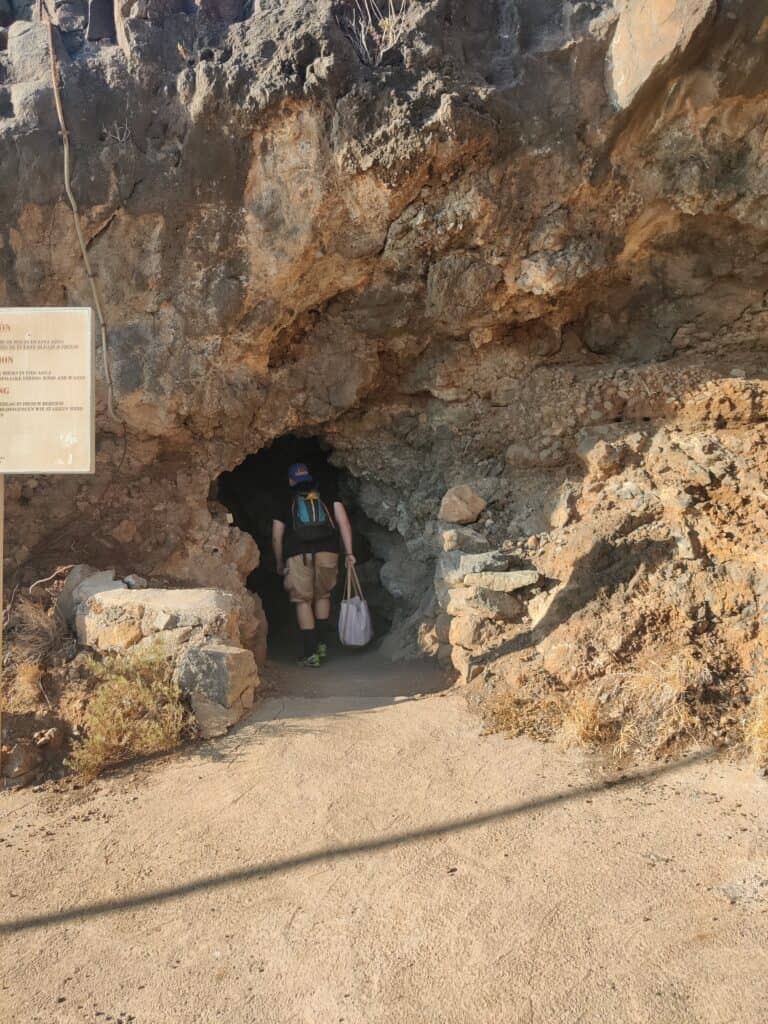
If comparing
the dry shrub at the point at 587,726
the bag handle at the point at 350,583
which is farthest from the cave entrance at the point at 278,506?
the dry shrub at the point at 587,726

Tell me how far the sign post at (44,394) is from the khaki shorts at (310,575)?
3049 mm

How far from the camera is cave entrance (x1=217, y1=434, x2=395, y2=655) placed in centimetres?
721

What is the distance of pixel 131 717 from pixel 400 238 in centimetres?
396

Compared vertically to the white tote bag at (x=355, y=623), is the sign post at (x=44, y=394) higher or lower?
higher

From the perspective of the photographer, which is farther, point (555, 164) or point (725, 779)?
point (555, 164)

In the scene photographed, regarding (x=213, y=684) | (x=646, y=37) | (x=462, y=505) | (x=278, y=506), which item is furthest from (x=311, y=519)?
(x=646, y=37)

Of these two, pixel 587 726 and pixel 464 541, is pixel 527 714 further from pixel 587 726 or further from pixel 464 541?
pixel 464 541

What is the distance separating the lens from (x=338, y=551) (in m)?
6.52

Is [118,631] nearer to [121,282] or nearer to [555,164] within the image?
[121,282]

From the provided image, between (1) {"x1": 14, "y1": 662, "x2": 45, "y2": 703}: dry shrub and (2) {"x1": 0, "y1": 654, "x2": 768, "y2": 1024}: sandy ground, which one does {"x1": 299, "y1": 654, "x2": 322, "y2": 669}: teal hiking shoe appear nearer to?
(2) {"x1": 0, "y1": 654, "x2": 768, "y2": 1024}: sandy ground

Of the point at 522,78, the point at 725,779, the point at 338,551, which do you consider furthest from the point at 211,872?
the point at 522,78

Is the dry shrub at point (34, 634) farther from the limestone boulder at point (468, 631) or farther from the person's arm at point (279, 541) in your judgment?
the limestone boulder at point (468, 631)

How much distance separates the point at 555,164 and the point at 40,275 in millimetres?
4152

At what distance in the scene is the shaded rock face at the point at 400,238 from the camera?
5090 mm
